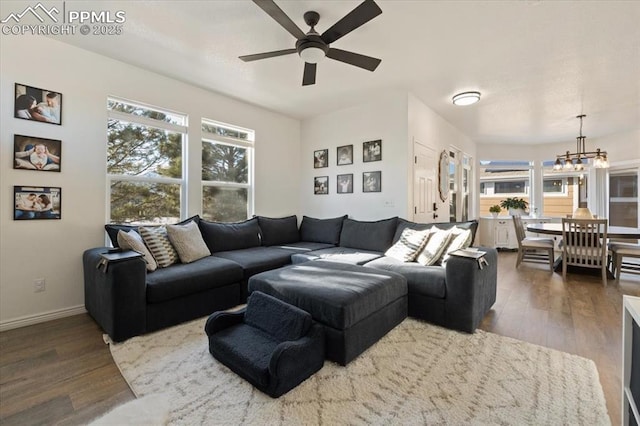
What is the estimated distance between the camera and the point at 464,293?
2.42 meters

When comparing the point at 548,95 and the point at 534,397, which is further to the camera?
the point at 548,95

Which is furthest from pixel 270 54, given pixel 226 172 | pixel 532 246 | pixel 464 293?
pixel 532 246

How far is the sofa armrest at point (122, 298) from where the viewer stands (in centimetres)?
223

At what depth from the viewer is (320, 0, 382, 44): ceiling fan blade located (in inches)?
71.6

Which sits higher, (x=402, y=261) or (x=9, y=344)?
(x=402, y=261)

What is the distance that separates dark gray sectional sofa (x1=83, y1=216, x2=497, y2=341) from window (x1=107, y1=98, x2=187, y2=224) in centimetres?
43

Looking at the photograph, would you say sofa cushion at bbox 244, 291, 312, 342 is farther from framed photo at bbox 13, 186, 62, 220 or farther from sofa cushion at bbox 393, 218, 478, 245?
framed photo at bbox 13, 186, 62, 220

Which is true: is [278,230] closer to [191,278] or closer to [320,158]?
[320,158]

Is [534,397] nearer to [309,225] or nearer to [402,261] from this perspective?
[402,261]

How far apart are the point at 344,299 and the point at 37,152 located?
3.15m

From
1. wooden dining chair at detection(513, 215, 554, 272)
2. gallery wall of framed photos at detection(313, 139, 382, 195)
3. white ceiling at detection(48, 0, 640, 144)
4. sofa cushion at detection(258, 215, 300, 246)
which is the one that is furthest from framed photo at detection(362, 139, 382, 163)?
wooden dining chair at detection(513, 215, 554, 272)

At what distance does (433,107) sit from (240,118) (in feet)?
10.1

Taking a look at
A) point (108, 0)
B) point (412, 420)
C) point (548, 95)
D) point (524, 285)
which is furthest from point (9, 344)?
point (548, 95)

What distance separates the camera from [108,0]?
7.22 ft
